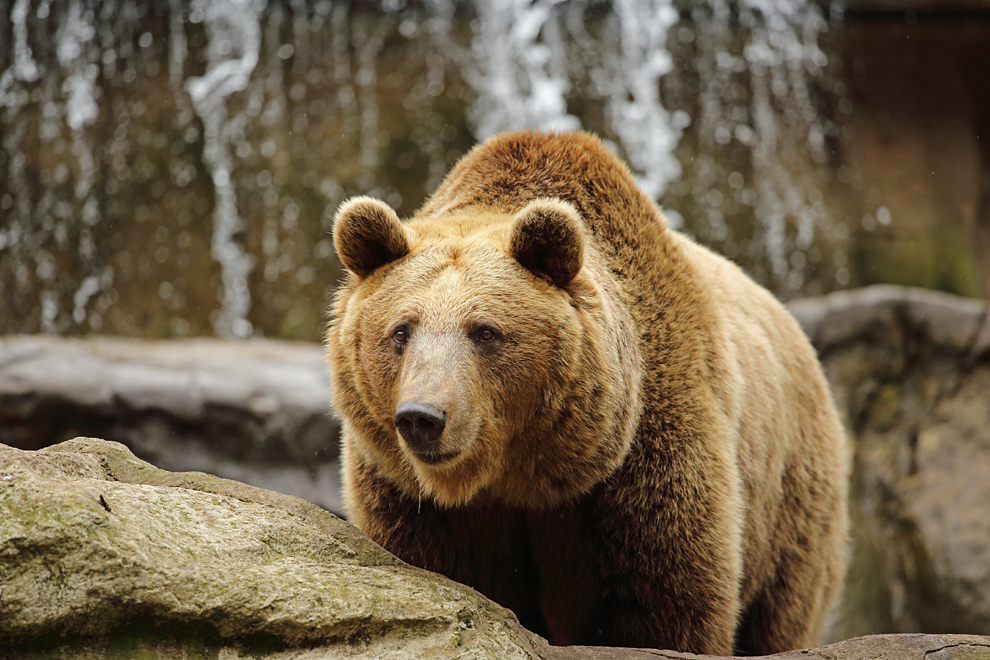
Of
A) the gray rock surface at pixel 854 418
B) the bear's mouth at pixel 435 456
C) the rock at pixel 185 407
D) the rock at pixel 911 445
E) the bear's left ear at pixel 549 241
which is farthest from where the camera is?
the rock at pixel 911 445

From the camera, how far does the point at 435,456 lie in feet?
9.97

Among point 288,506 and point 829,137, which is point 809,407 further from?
point 829,137

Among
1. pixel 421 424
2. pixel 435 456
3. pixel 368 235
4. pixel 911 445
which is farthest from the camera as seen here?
pixel 911 445

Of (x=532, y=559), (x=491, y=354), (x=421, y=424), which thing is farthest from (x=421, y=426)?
(x=532, y=559)

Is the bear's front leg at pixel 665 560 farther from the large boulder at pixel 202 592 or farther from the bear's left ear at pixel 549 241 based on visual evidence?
the bear's left ear at pixel 549 241

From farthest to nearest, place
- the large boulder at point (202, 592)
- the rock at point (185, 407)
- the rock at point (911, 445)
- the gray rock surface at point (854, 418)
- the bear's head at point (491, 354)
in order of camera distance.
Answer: the rock at point (911, 445), the gray rock surface at point (854, 418), the rock at point (185, 407), the bear's head at point (491, 354), the large boulder at point (202, 592)

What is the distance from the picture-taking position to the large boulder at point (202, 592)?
2379 mm

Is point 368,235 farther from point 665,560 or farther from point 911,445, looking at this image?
point 911,445

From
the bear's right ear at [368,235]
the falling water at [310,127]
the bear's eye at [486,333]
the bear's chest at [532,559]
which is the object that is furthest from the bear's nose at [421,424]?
the falling water at [310,127]

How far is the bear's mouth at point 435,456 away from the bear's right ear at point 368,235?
85 centimetres

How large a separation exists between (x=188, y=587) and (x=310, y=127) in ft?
36.5

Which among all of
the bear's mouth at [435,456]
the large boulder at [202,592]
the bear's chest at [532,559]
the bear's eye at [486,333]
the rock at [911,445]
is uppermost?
the bear's eye at [486,333]

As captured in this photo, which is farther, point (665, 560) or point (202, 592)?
point (665, 560)

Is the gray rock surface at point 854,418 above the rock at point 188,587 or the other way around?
the other way around
